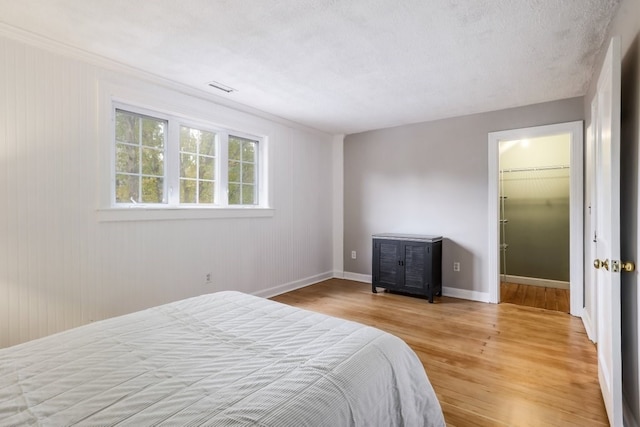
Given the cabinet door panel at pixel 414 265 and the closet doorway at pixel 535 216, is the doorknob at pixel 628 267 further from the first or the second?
the closet doorway at pixel 535 216

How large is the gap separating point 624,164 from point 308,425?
6.87 feet

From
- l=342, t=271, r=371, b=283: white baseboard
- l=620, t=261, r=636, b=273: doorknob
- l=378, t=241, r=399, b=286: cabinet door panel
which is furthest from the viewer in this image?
l=342, t=271, r=371, b=283: white baseboard

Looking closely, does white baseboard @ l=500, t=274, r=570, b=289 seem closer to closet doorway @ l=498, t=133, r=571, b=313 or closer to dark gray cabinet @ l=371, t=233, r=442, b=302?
closet doorway @ l=498, t=133, r=571, b=313

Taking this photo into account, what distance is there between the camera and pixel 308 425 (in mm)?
949

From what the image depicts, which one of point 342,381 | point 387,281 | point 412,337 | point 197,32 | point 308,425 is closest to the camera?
point 308,425

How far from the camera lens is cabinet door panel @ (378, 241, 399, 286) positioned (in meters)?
4.30

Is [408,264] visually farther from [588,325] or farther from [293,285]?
[588,325]

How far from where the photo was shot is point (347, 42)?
2.33m

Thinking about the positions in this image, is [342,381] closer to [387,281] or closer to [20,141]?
[20,141]

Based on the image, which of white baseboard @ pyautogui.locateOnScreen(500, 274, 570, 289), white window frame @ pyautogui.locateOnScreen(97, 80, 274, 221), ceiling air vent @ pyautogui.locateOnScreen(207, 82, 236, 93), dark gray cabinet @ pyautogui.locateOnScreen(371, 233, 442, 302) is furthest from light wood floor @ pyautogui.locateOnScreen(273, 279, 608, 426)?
ceiling air vent @ pyautogui.locateOnScreen(207, 82, 236, 93)

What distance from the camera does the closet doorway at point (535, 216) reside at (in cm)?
464

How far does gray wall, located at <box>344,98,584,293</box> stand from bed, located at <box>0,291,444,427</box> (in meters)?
3.09

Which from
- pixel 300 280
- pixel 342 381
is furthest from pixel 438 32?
pixel 300 280

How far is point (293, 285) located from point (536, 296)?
321cm
